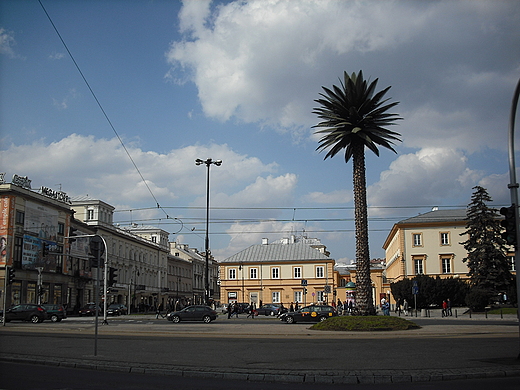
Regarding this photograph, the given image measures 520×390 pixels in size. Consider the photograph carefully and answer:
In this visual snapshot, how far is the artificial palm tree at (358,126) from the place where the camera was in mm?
29094

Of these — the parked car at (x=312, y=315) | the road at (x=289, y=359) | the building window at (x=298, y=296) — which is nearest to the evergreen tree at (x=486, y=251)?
the parked car at (x=312, y=315)

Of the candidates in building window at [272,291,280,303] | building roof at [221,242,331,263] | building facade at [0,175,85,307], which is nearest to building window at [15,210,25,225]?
building facade at [0,175,85,307]

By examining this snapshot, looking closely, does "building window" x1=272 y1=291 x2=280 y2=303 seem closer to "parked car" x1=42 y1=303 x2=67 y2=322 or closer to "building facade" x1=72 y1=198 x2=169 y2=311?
"building facade" x1=72 y1=198 x2=169 y2=311

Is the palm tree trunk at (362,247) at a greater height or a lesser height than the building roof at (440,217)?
lesser

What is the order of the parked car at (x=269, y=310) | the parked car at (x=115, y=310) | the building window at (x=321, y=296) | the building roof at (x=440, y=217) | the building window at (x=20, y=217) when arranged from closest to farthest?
the building window at (x=20, y=217)
the parked car at (x=269, y=310)
the parked car at (x=115, y=310)
the building roof at (x=440, y=217)
the building window at (x=321, y=296)

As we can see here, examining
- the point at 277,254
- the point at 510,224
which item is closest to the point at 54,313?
the point at 510,224

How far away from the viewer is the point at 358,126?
98.7 feet

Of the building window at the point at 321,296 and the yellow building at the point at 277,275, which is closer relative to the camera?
the building window at the point at 321,296

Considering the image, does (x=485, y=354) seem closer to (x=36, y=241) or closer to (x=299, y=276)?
(x=36, y=241)

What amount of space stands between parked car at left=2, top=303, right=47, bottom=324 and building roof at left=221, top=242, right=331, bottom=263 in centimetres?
4869

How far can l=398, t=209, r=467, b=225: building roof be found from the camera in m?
74.9

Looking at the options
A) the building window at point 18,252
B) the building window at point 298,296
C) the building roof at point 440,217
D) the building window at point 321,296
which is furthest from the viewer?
the building window at point 298,296

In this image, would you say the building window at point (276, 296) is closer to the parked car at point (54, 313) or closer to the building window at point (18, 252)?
the building window at point (18, 252)

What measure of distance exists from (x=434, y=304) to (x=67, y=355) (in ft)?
189
